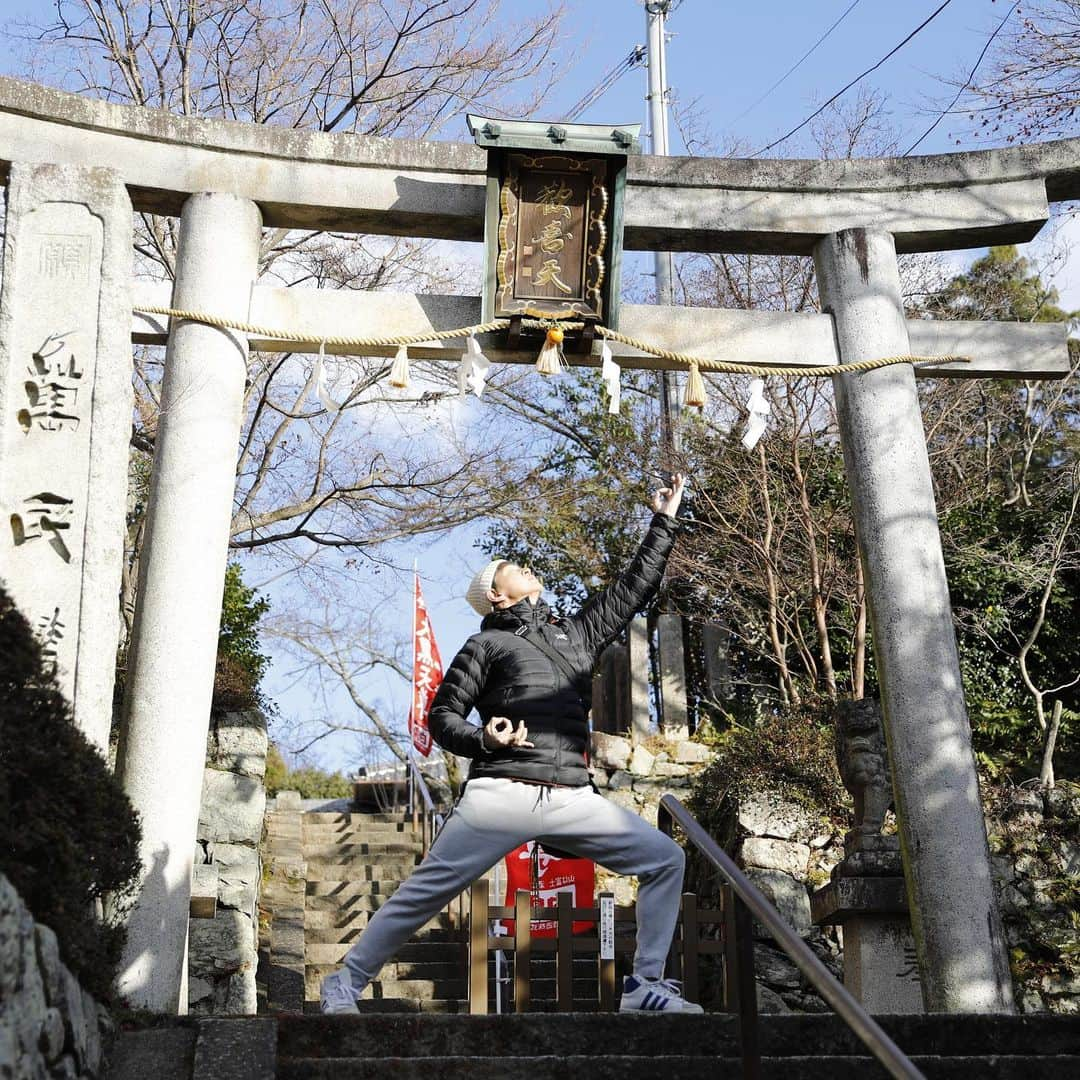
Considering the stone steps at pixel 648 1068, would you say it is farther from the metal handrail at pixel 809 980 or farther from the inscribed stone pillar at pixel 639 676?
the inscribed stone pillar at pixel 639 676

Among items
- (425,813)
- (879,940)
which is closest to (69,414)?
(879,940)

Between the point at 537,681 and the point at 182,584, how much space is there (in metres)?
1.95

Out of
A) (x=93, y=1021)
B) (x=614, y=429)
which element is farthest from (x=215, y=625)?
(x=614, y=429)

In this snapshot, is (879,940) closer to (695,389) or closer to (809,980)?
(695,389)

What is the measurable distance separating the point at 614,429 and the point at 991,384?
417 cm

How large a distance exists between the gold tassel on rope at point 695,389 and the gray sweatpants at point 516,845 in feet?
8.35

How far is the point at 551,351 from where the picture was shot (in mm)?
7090

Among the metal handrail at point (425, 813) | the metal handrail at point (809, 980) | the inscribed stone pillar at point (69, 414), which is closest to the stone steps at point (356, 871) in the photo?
the metal handrail at point (425, 813)

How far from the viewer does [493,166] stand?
711 cm

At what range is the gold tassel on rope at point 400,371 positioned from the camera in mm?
6754

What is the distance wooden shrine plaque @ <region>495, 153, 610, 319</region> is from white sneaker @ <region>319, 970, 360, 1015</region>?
143 inches

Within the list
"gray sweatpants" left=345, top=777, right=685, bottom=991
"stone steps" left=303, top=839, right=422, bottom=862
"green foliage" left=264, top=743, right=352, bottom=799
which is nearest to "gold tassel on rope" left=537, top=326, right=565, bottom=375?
"gray sweatpants" left=345, top=777, right=685, bottom=991

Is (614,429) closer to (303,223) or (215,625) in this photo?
(303,223)

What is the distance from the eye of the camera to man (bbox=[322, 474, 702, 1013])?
4.82 meters
